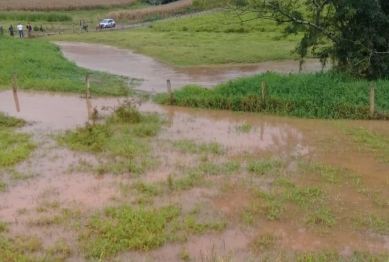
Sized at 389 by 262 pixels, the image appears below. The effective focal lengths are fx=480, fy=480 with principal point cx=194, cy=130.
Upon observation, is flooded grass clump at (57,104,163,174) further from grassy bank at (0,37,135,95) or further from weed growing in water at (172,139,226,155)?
grassy bank at (0,37,135,95)

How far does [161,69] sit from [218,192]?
14.6 meters

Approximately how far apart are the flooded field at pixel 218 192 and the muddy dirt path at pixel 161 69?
6.45 metres

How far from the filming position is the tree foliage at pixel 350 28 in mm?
16266

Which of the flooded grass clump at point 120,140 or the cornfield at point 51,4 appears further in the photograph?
the cornfield at point 51,4

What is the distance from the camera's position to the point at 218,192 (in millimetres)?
9055

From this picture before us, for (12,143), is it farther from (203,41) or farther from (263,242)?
(203,41)

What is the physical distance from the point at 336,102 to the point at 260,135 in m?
3.29

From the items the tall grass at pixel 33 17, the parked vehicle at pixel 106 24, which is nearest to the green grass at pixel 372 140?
the parked vehicle at pixel 106 24

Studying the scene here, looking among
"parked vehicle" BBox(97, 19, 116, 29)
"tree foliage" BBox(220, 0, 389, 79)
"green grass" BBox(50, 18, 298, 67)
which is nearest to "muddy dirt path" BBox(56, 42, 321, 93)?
"green grass" BBox(50, 18, 298, 67)

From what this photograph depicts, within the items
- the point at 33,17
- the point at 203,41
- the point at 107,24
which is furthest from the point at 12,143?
the point at 33,17

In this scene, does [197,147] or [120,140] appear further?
[120,140]

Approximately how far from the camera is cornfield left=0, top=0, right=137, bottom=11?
50.0 meters

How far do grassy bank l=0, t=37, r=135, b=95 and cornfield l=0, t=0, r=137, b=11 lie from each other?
87.3 feet

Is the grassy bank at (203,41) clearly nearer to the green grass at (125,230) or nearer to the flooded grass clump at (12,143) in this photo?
the flooded grass clump at (12,143)
